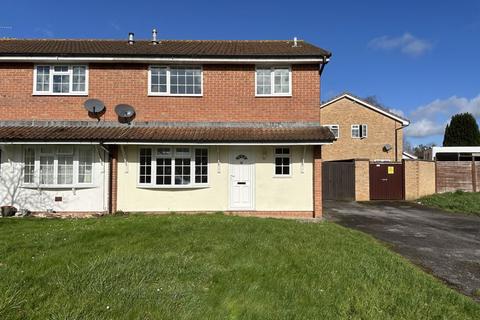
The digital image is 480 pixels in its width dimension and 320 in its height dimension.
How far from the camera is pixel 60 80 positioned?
1234 centimetres

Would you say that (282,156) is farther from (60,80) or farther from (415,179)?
(415,179)

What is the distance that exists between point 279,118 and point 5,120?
9870 mm

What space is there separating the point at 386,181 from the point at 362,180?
150 centimetres

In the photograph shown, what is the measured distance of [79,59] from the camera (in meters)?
12.0

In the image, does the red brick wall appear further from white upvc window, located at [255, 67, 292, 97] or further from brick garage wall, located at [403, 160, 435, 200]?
brick garage wall, located at [403, 160, 435, 200]

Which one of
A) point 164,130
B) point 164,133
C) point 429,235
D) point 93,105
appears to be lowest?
point 429,235

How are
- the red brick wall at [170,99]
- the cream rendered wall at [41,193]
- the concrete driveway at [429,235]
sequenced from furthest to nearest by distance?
the red brick wall at [170,99], the cream rendered wall at [41,193], the concrete driveway at [429,235]

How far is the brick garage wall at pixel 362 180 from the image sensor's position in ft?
64.6

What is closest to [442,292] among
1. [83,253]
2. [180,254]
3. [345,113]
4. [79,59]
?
[180,254]

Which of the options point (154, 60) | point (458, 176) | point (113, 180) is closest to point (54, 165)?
point (113, 180)

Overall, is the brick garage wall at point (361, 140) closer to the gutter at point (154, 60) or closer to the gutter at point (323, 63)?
the gutter at point (323, 63)

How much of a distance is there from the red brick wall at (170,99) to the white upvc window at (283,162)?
1.21 meters

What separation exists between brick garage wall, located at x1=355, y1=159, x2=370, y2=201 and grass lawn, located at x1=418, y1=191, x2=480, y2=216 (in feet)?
9.58

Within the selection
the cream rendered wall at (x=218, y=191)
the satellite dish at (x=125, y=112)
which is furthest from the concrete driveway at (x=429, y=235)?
the satellite dish at (x=125, y=112)
